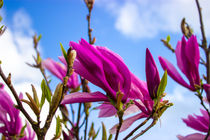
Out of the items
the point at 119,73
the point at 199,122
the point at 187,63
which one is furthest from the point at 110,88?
the point at 199,122

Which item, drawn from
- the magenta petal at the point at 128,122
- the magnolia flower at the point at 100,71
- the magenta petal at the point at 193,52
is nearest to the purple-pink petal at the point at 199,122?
the magenta petal at the point at 193,52

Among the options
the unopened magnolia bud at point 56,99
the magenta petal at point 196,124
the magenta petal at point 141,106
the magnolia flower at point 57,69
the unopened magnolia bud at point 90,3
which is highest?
the unopened magnolia bud at point 90,3

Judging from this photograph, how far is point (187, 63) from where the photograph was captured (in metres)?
0.95

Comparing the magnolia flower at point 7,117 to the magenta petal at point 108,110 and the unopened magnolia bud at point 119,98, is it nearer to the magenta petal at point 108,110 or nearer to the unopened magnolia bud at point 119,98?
the magenta petal at point 108,110

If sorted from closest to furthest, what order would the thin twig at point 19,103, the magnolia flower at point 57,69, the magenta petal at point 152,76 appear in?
the thin twig at point 19,103, the magenta petal at point 152,76, the magnolia flower at point 57,69

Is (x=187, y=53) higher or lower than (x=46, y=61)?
lower

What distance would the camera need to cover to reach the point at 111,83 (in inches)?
27.3

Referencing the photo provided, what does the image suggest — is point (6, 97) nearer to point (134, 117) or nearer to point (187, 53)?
point (134, 117)

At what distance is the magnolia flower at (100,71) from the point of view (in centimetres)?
64

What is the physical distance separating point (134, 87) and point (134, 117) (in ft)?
A: 0.40

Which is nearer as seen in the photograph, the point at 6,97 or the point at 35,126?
the point at 35,126

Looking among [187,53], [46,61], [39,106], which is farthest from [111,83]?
[46,61]

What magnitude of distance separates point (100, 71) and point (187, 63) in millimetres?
423

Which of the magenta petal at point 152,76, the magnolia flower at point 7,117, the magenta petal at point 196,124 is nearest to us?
the magenta petal at point 152,76
